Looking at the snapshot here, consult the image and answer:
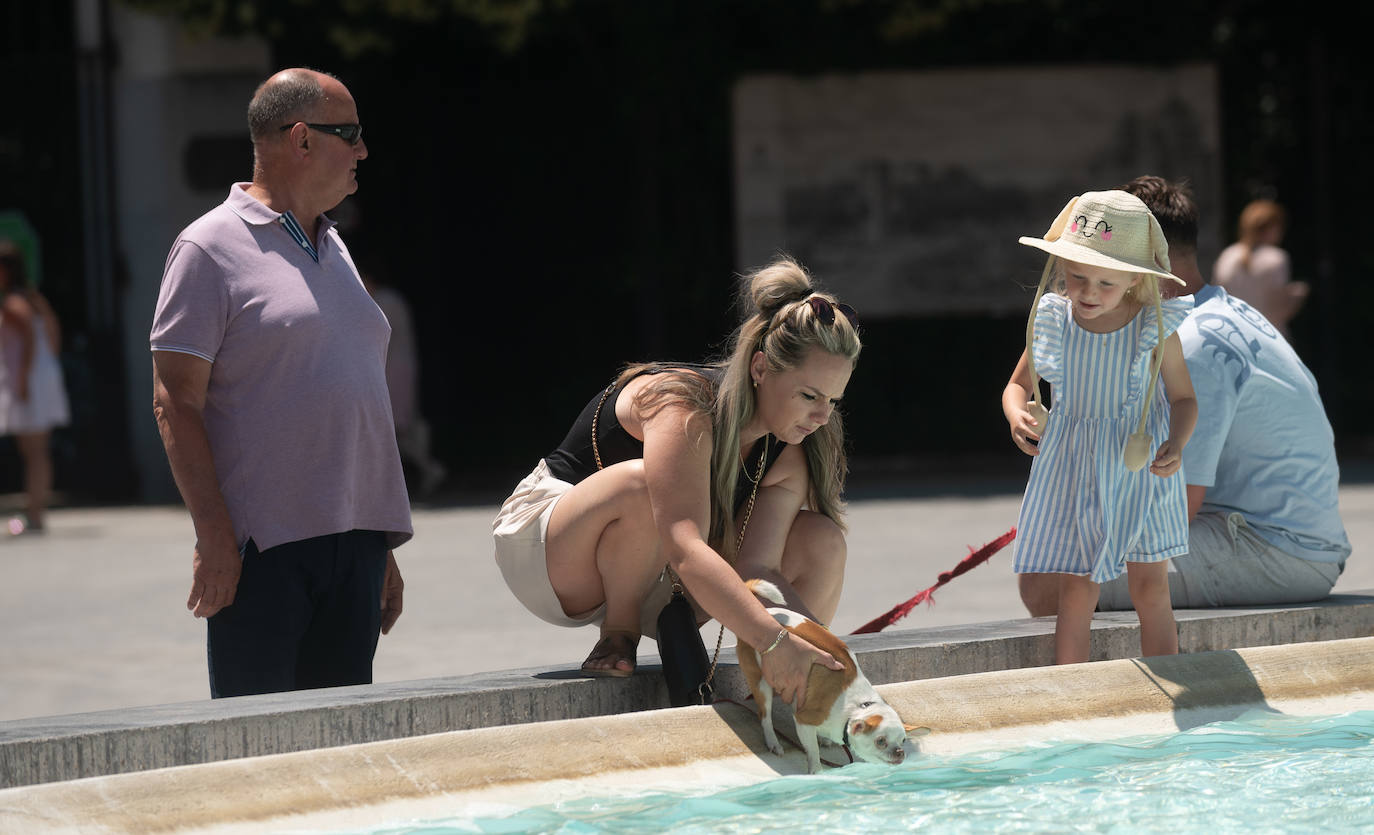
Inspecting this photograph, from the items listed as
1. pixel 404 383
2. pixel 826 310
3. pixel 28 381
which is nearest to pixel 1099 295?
pixel 826 310

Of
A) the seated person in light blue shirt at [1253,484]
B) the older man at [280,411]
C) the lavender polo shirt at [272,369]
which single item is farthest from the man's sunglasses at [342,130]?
the seated person in light blue shirt at [1253,484]

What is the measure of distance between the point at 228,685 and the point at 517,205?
10462 millimetres

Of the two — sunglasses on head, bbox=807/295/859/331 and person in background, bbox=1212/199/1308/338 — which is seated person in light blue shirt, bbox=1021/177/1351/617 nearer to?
sunglasses on head, bbox=807/295/859/331

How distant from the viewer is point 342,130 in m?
4.21

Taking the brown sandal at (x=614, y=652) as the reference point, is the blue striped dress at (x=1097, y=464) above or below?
above

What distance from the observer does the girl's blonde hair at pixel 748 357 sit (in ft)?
13.2

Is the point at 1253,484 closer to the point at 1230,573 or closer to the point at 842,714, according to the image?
the point at 1230,573

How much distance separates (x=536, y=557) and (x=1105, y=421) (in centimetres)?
144

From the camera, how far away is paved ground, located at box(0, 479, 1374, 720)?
6.71m

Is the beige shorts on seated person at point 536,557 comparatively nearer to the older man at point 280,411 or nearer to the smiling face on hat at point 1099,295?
the older man at point 280,411

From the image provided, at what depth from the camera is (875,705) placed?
379cm

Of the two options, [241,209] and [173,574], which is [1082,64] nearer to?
[173,574]

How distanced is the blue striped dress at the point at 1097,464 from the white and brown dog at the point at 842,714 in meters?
0.86

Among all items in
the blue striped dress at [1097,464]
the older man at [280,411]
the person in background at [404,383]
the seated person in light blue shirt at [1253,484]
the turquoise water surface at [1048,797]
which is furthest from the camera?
the person in background at [404,383]
